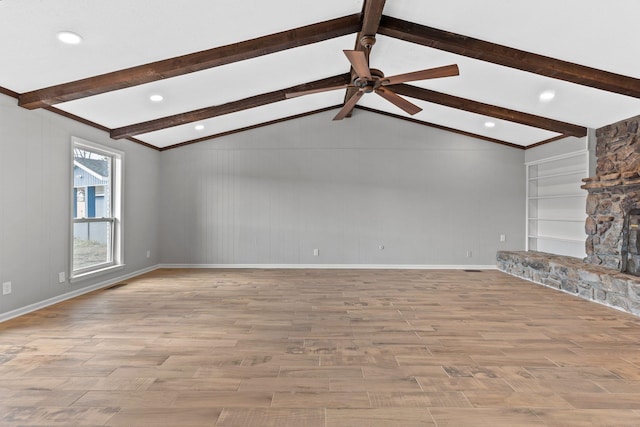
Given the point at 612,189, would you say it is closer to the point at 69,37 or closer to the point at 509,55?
the point at 509,55

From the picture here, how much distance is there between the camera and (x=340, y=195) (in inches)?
265

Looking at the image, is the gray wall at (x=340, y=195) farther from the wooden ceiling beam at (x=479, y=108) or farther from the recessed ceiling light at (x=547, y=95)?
the recessed ceiling light at (x=547, y=95)

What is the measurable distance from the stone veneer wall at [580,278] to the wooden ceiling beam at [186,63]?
4.16 meters

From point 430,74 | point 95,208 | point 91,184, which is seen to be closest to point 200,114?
point 91,184

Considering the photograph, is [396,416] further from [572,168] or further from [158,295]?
[572,168]

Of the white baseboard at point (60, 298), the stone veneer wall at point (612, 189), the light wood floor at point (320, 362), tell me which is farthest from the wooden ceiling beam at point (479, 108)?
the white baseboard at point (60, 298)

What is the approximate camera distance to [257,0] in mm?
2918

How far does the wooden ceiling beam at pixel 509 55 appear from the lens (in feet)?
11.9

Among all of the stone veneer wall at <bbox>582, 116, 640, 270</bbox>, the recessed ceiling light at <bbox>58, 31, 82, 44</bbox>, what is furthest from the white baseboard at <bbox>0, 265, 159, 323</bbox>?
the stone veneer wall at <bbox>582, 116, 640, 270</bbox>

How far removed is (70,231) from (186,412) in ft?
11.7

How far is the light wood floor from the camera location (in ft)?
6.19

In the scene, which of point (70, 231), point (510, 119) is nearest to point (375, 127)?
point (510, 119)

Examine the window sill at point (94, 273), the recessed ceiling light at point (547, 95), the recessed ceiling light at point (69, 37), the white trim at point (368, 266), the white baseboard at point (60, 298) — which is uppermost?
the recessed ceiling light at point (547, 95)

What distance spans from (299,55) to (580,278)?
182 inches
